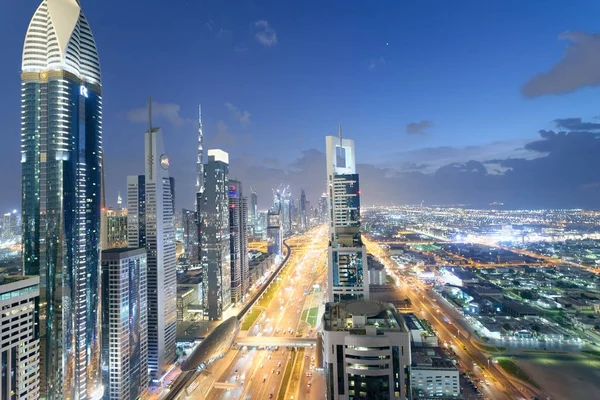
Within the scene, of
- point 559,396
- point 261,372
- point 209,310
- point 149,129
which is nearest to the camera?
point 559,396

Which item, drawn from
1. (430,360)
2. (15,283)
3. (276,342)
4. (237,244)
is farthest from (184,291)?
(430,360)

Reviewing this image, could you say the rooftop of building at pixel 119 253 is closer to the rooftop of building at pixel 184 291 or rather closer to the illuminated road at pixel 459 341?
the rooftop of building at pixel 184 291

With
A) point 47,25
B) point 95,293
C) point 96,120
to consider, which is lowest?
point 95,293

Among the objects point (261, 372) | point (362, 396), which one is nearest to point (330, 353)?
point (362, 396)

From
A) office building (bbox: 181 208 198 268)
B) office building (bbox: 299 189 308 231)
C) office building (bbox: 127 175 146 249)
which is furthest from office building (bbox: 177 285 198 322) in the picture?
office building (bbox: 299 189 308 231)

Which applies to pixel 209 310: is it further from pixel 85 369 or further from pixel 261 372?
pixel 85 369

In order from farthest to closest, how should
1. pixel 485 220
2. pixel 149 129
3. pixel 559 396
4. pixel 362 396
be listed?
pixel 485 220
pixel 149 129
pixel 559 396
pixel 362 396

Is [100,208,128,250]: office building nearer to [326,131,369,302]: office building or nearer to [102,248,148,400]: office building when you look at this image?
[102,248,148,400]: office building

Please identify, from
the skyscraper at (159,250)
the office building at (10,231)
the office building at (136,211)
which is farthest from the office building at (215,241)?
the office building at (10,231)
